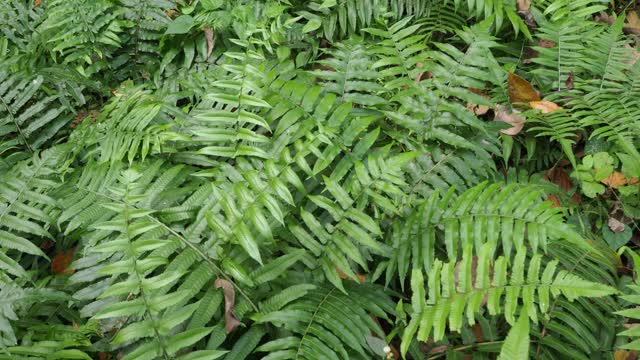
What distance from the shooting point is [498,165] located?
3.31 m

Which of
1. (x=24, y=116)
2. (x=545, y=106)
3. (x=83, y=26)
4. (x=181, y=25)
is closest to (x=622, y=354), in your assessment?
(x=545, y=106)

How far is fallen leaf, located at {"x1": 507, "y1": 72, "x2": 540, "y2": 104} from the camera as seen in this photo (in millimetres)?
3238

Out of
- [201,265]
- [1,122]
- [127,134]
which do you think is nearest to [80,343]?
[201,265]

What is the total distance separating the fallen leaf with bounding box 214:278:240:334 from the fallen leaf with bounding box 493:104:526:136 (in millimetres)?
1919

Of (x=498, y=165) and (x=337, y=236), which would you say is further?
(x=498, y=165)

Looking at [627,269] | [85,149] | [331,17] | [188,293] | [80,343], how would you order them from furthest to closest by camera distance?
1. [331,17]
2. [85,149]
3. [627,269]
4. [80,343]
5. [188,293]

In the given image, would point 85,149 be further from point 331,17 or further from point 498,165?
point 498,165

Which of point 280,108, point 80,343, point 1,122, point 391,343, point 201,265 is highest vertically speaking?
point 280,108

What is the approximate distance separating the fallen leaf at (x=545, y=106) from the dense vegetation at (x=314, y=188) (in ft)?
0.09

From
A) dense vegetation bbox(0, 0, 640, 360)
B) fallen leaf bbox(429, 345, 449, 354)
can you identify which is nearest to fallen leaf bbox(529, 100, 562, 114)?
dense vegetation bbox(0, 0, 640, 360)

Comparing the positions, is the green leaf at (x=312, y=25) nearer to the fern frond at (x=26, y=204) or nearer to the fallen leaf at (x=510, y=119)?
the fallen leaf at (x=510, y=119)

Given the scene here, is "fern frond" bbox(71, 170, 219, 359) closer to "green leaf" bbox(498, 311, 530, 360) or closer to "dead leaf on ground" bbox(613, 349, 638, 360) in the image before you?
"green leaf" bbox(498, 311, 530, 360)

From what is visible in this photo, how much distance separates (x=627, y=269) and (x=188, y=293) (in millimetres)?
2346

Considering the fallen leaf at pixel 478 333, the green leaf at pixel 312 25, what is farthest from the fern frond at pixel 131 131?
the fallen leaf at pixel 478 333
